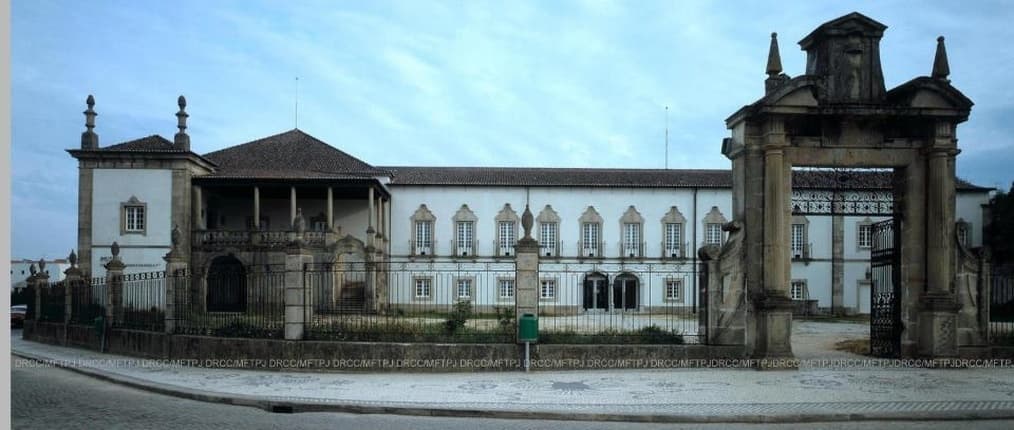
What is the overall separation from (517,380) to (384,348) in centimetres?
261

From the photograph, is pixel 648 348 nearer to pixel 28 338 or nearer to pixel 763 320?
pixel 763 320

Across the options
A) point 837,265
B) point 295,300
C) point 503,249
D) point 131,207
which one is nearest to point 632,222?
point 503,249

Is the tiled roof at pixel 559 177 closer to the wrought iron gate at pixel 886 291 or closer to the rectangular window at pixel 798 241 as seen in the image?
the rectangular window at pixel 798 241

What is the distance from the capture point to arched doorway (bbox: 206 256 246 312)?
1720cm

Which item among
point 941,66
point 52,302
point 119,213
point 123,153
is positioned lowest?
point 52,302

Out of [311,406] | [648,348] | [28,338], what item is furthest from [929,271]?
[28,338]

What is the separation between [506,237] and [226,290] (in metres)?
26.7

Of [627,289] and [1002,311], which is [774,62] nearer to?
[1002,311]

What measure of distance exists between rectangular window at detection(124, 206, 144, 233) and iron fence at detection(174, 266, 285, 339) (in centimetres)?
2177

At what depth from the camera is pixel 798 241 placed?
44250 millimetres

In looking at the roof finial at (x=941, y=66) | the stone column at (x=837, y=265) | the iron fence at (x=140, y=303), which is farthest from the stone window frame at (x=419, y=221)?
the roof finial at (x=941, y=66)

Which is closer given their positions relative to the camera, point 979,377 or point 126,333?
point 979,377

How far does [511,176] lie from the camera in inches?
1757

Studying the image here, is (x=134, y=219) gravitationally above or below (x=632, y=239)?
above
